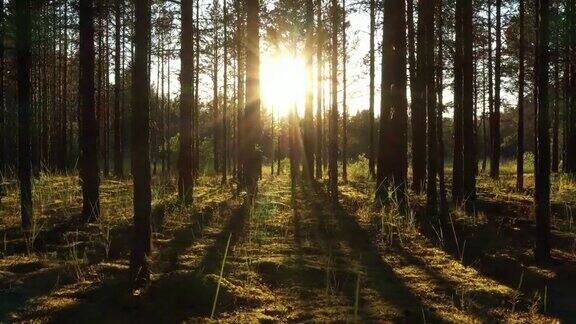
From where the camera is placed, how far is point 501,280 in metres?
6.38

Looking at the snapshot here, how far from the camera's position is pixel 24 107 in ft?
30.7

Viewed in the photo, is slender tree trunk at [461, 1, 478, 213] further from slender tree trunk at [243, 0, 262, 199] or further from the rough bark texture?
slender tree trunk at [243, 0, 262, 199]

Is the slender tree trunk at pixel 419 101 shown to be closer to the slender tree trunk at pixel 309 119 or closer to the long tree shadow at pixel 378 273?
the long tree shadow at pixel 378 273

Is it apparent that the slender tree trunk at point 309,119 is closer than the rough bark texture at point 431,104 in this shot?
No

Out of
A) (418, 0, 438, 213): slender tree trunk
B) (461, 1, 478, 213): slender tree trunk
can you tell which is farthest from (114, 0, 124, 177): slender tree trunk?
(418, 0, 438, 213): slender tree trunk

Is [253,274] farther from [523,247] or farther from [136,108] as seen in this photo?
[523,247]

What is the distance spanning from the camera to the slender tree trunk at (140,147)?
550 cm

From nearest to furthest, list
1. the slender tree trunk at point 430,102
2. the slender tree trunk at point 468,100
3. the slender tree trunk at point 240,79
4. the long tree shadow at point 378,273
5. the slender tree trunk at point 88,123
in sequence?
the long tree shadow at point 378,273 < the slender tree trunk at point 88,123 < the slender tree trunk at point 430,102 < the slender tree trunk at point 468,100 < the slender tree trunk at point 240,79

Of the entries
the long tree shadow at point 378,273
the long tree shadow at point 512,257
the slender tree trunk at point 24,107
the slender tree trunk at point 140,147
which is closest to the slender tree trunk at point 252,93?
the long tree shadow at point 378,273

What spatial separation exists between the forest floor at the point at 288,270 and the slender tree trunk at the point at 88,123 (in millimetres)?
423

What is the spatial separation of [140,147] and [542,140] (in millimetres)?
5084

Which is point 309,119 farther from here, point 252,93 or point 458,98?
point 458,98

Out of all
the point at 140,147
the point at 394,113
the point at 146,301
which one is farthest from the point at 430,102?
the point at 146,301

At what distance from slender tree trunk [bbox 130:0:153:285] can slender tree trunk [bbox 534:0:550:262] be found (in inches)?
195
